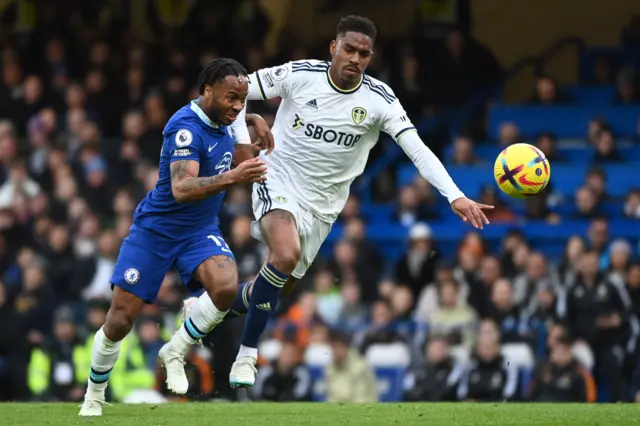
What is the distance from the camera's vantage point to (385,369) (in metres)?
14.2

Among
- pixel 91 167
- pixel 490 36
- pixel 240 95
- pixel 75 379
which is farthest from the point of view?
pixel 490 36

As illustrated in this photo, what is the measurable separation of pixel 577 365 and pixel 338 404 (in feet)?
10.6

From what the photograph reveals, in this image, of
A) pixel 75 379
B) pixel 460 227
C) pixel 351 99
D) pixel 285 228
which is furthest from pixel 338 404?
pixel 460 227

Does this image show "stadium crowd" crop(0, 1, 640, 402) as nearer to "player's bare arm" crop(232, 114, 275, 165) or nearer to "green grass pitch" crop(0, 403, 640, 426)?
"green grass pitch" crop(0, 403, 640, 426)

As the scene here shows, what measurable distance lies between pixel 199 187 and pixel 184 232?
662 mm

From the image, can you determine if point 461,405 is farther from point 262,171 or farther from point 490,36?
point 490,36

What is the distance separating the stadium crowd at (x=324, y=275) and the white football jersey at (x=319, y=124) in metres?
2.60

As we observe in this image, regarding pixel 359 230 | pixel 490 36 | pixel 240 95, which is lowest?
pixel 359 230

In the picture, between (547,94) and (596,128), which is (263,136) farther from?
(547,94)

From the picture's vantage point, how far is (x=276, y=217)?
10547mm

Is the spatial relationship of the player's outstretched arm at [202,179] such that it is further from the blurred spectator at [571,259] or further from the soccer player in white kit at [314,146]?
the blurred spectator at [571,259]

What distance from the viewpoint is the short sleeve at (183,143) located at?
31.5 feet

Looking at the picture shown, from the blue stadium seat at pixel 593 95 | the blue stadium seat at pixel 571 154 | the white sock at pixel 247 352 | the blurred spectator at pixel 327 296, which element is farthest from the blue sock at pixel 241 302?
the blue stadium seat at pixel 593 95

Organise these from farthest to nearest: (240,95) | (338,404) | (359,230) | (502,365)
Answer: (359,230) → (502,365) → (338,404) → (240,95)
